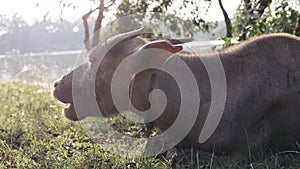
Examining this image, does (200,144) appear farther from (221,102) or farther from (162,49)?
(162,49)

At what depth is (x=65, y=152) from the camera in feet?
13.5

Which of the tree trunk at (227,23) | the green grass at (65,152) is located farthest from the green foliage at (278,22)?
the green grass at (65,152)

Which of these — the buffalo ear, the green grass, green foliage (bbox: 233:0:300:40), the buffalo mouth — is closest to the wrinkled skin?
the buffalo ear

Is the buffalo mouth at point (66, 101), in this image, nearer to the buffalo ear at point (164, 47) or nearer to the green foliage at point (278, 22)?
the buffalo ear at point (164, 47)

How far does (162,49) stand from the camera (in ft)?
11.6

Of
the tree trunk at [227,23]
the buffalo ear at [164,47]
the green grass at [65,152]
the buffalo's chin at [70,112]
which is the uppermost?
the buffalo ear at [164,47]

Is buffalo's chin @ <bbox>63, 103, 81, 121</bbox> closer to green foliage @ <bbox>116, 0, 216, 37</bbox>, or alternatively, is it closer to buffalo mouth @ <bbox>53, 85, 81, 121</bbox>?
buffalo mouth @ <bbox>53, 85, 81, 121</bbox>

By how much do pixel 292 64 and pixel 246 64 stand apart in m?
0.37

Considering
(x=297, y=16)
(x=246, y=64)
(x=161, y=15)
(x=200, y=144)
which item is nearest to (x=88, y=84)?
(x=200, y=144)

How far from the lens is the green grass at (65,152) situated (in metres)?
3.64

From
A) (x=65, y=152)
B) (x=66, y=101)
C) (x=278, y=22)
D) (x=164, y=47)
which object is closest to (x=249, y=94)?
(x=164, y=47)

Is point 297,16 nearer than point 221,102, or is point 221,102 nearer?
point 221,102

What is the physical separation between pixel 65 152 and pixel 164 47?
1.42 metres

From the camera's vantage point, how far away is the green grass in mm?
3645
